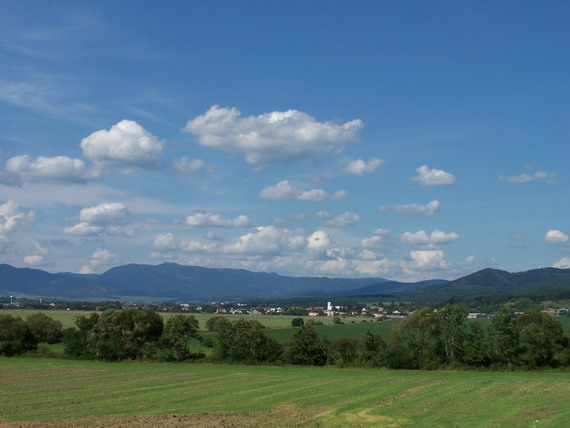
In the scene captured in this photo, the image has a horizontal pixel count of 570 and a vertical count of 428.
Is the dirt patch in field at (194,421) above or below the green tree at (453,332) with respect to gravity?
below

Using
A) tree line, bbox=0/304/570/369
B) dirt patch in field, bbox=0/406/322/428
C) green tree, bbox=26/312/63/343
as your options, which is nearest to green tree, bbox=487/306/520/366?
tree line, bbox=0/304/570/369

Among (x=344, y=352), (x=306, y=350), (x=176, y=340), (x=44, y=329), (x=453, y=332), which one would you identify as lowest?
(x=344, y=352)

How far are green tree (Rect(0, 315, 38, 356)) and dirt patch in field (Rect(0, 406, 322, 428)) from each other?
6730 cm

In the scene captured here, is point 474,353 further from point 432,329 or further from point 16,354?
point 16,354

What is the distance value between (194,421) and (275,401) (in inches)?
385

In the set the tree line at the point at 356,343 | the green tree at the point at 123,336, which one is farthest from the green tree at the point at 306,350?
the green tree at the point at 123,336

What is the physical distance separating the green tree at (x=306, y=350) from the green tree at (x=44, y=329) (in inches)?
1931

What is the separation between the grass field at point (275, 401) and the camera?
32406 millimetres

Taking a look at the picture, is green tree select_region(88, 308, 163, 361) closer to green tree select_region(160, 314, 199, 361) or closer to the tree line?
the tree line

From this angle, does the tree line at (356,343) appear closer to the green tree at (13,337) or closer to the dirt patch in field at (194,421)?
the green tree at (13,337)

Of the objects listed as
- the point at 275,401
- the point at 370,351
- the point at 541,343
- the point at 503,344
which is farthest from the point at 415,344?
the point at 275,401

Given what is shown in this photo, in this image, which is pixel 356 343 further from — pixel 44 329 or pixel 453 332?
pixel 44 329

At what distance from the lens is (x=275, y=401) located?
134ft

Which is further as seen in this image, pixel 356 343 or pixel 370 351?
pixel 356 343
